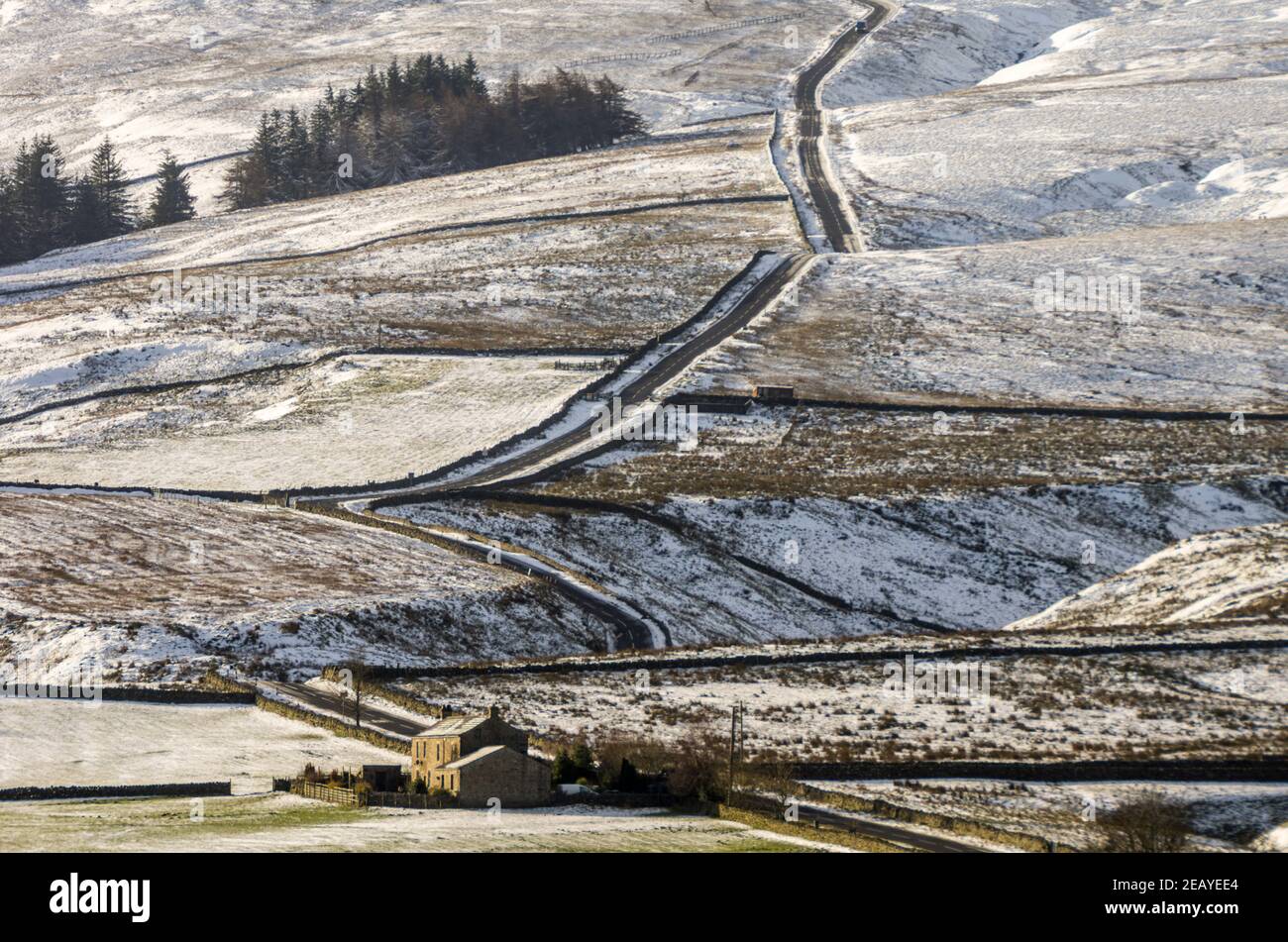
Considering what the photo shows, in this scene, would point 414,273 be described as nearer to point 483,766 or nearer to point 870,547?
point 870,547

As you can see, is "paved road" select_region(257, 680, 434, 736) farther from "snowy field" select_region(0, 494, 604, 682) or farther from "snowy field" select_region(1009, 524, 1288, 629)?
"snowy field" select_region(1009, 524, 1288, 629)

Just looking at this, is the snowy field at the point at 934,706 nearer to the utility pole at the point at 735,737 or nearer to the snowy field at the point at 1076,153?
the utility pole at the point at 735,737

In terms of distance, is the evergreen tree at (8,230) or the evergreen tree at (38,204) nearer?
the evergreen tree at (8,230)

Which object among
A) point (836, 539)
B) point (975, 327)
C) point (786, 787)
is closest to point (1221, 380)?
point (975, 327)

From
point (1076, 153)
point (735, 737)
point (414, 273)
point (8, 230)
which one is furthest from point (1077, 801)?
point (8, 230)

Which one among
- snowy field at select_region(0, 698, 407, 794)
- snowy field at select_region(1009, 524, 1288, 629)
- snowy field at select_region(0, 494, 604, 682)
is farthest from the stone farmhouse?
snowy field at select_region(1009, 524, 1288, 629)

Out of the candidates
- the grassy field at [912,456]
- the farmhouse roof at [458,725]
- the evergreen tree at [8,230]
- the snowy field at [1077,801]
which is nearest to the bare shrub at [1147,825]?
the snowy field at [1077,801]
